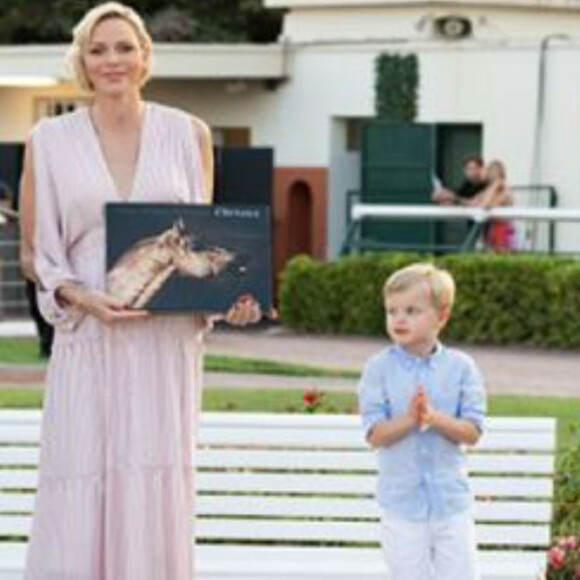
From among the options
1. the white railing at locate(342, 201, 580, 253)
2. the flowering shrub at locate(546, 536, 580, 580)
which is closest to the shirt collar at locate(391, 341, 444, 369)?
the flowering shrub at locate(546, 536, 580, 580)

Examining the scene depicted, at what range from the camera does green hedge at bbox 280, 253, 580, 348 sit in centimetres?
2497

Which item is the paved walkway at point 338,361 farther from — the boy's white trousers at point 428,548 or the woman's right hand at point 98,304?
the woman's right hand at point 98,304

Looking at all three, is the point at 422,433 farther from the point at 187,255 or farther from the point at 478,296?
the point at 478,296

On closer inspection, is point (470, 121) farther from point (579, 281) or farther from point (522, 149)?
point (579, 281)

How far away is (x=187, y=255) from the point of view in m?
8.29

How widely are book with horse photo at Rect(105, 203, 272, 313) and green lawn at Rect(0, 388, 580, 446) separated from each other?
7016 millimetres

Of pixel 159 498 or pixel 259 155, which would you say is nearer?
pixel 159 498

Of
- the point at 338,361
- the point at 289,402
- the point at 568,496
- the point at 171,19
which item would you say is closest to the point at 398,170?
the point at 338,361

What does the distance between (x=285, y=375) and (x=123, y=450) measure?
1317cm

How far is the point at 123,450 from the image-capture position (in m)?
8.26

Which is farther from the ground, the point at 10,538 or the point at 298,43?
the point at 298,43

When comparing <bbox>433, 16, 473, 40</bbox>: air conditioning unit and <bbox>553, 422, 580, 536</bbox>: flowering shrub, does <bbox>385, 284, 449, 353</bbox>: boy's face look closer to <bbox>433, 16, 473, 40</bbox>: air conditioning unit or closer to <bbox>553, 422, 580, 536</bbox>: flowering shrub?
<bbox>553, 422, 580, 536</bbox>: flowering shrub

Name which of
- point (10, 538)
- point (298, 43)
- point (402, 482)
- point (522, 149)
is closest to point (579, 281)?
point (522, 149)

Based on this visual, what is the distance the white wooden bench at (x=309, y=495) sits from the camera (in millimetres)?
9625
